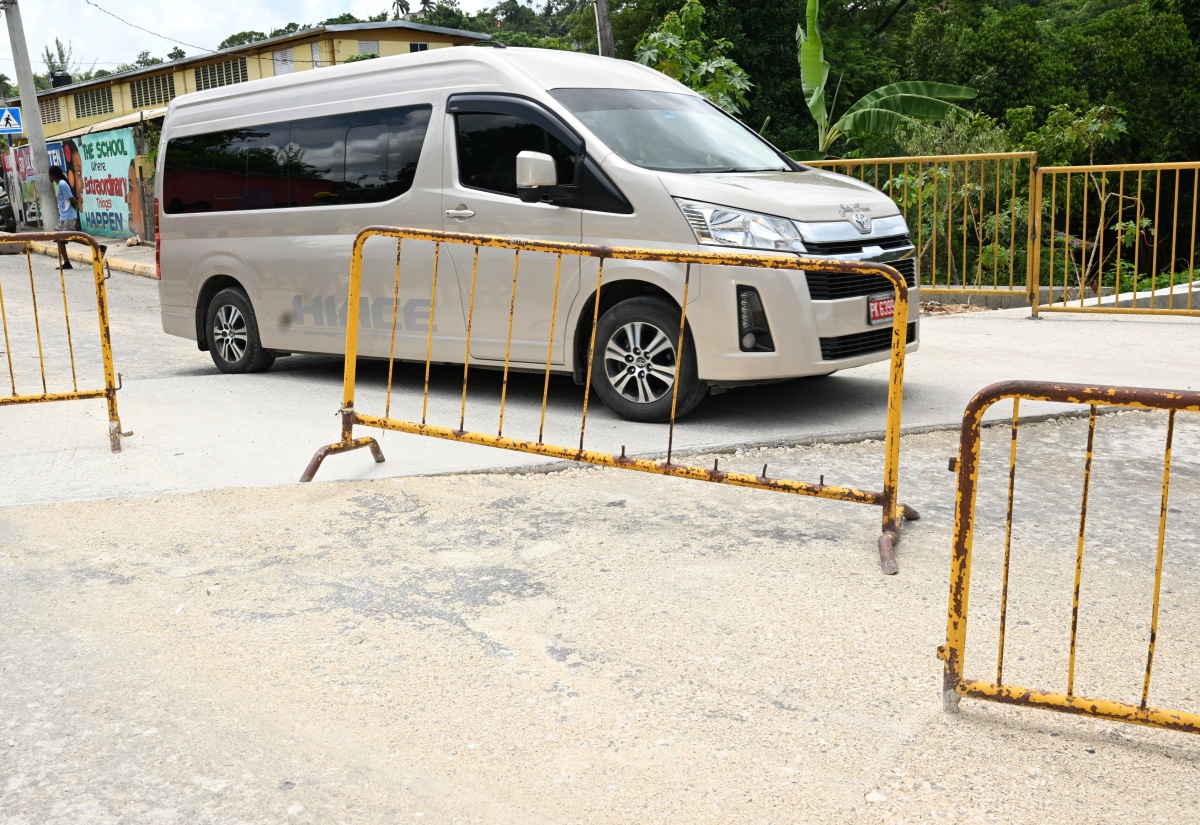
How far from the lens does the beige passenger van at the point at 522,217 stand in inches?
251

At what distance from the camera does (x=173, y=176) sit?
9.27 m

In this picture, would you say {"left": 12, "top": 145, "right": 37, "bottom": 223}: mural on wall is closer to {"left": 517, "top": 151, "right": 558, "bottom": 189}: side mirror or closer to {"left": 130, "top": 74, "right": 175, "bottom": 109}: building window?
{"left": 130, "top": 74, "right": 175, "bottom": 109}: building window

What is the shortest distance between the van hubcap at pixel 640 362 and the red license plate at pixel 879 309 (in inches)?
43.1

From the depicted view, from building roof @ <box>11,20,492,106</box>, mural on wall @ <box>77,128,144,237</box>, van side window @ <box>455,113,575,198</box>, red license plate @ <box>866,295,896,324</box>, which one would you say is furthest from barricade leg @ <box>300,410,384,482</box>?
building roof @ <box>11,20,492,106</box>

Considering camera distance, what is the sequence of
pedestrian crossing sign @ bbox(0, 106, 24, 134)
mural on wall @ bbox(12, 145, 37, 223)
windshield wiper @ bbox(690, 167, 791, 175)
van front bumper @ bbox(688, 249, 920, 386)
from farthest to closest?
mural on wall @ bbox(12, 145, 37, 223), pedestrian crossing sign @ bbox(0, 106, 24, 134), windshield wiper @ bbox(690, 167, 791, 175), van front bumper @ bbox(688, 249, 920, 386)

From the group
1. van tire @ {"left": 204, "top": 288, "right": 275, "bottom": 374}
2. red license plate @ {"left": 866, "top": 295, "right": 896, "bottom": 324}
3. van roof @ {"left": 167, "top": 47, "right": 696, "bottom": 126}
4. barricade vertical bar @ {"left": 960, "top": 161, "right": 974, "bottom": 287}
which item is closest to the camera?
red license plate @ {"left": 866, "top": 295, "right": 896, "bottom": 324}

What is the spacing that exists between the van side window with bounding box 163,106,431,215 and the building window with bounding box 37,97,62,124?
60026mm

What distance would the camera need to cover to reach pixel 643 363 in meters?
6.65

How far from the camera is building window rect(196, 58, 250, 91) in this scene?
171 ft

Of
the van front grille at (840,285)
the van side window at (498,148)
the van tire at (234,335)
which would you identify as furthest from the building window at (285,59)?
the van front grille at (840,285)

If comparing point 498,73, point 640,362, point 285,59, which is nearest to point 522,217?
point 498,73

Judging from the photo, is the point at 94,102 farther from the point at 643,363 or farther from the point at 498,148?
the point at 643,363

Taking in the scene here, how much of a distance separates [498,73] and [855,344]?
8.95ft

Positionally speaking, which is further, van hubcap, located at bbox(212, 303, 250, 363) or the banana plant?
the banana plant
